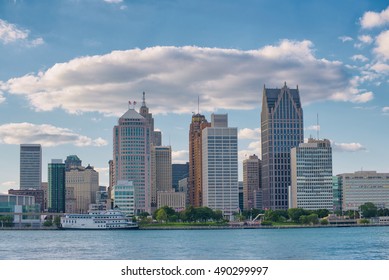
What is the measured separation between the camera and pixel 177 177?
144 m

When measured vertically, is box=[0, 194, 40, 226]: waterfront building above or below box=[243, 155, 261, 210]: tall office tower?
below

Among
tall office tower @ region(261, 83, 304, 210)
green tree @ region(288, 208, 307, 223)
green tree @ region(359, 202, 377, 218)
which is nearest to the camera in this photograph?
green tree @ region(288, 208, 307, 223)

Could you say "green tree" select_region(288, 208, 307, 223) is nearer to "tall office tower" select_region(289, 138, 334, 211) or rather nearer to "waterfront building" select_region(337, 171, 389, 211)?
"tall office tower" select_region(289, 138, 334, 211)

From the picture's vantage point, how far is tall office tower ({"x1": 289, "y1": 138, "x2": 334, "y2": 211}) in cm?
10300

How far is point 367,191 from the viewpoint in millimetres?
103688

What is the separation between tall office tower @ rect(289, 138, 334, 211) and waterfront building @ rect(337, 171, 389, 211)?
2.40 metres

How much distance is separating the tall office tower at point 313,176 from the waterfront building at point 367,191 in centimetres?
240

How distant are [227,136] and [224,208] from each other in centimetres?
1062

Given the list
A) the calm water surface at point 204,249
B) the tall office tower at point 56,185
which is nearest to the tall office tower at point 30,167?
the tall office tower at point 56,185

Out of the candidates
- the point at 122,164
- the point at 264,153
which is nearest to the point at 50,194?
the point at 122,164

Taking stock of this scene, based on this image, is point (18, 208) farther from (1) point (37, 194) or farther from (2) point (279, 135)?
(2) point (279, 135)

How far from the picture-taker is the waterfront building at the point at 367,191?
103062 mm

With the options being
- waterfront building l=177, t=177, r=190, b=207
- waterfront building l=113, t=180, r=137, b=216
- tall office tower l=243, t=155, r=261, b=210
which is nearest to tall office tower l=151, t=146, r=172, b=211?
waterfront building l=177, t=177, r=190, b=207
